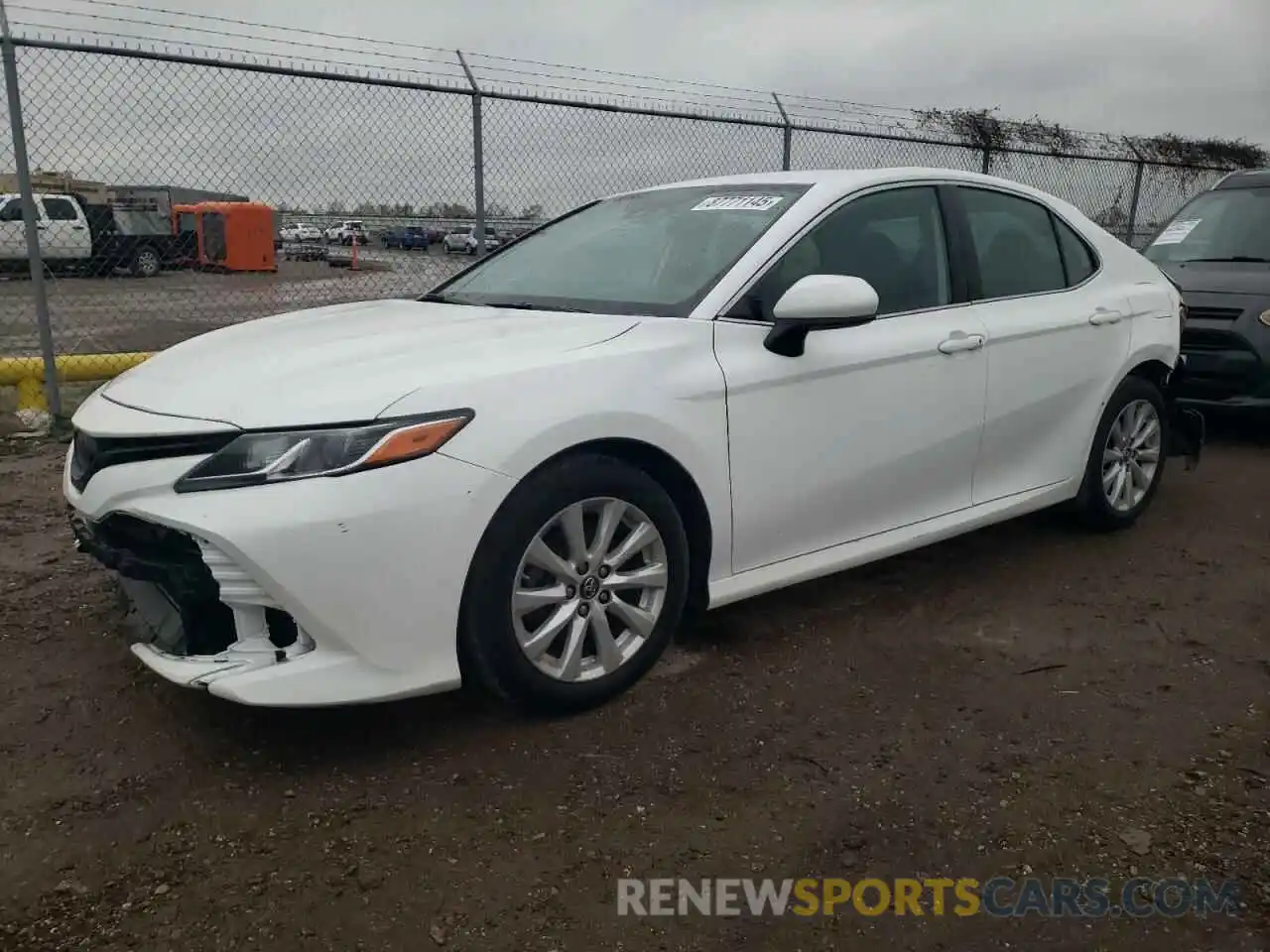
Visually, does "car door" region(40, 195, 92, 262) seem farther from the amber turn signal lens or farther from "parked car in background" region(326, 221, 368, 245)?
the amber turn signal lens

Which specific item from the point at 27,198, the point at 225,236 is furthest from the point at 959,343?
the point at 225,236

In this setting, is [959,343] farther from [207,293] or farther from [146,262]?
[146,262]

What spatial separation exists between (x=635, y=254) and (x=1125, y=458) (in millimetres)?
2472

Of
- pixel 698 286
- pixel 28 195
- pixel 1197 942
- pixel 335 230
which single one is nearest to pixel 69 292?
pixel 335 230

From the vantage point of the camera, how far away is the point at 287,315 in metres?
3.66

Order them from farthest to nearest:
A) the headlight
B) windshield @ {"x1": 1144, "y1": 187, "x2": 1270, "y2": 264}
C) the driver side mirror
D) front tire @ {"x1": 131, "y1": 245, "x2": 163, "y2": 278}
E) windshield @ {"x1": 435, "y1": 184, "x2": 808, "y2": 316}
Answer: front tire @ {"x1": 131, "y1": 245, "x2": 163, "y2": 278}, windshield @ {"x1": 1144, "y1": 187, "x2": 1270, "y2": 264}, windshield @ {"x1": 435, "y1": 184, "x2": 808, "y2": 316}, the driver side mirror, the headlight

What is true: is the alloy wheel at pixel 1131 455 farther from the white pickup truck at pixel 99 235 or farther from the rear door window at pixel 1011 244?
the white pickup truck at pixel 99 235

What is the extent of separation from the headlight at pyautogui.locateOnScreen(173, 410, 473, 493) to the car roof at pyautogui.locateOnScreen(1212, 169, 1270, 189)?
708 cm

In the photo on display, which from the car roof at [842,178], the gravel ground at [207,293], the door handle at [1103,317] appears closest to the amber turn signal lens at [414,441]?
the car roof at [842,178]

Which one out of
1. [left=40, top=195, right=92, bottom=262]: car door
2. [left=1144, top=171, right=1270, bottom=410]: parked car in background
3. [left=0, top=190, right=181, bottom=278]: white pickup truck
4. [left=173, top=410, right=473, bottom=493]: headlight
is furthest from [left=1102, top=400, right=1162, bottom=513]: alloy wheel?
[left=40, top=195, right=92, bottom=262]: car door

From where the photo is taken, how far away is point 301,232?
27.8 feet

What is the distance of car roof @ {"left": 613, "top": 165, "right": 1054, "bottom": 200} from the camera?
11.6 ft

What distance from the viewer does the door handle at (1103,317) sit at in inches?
168

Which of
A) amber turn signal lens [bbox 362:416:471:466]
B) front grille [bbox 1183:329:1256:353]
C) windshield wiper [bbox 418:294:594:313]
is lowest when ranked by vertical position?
front grille [bbox 1183:329:1256:353]
